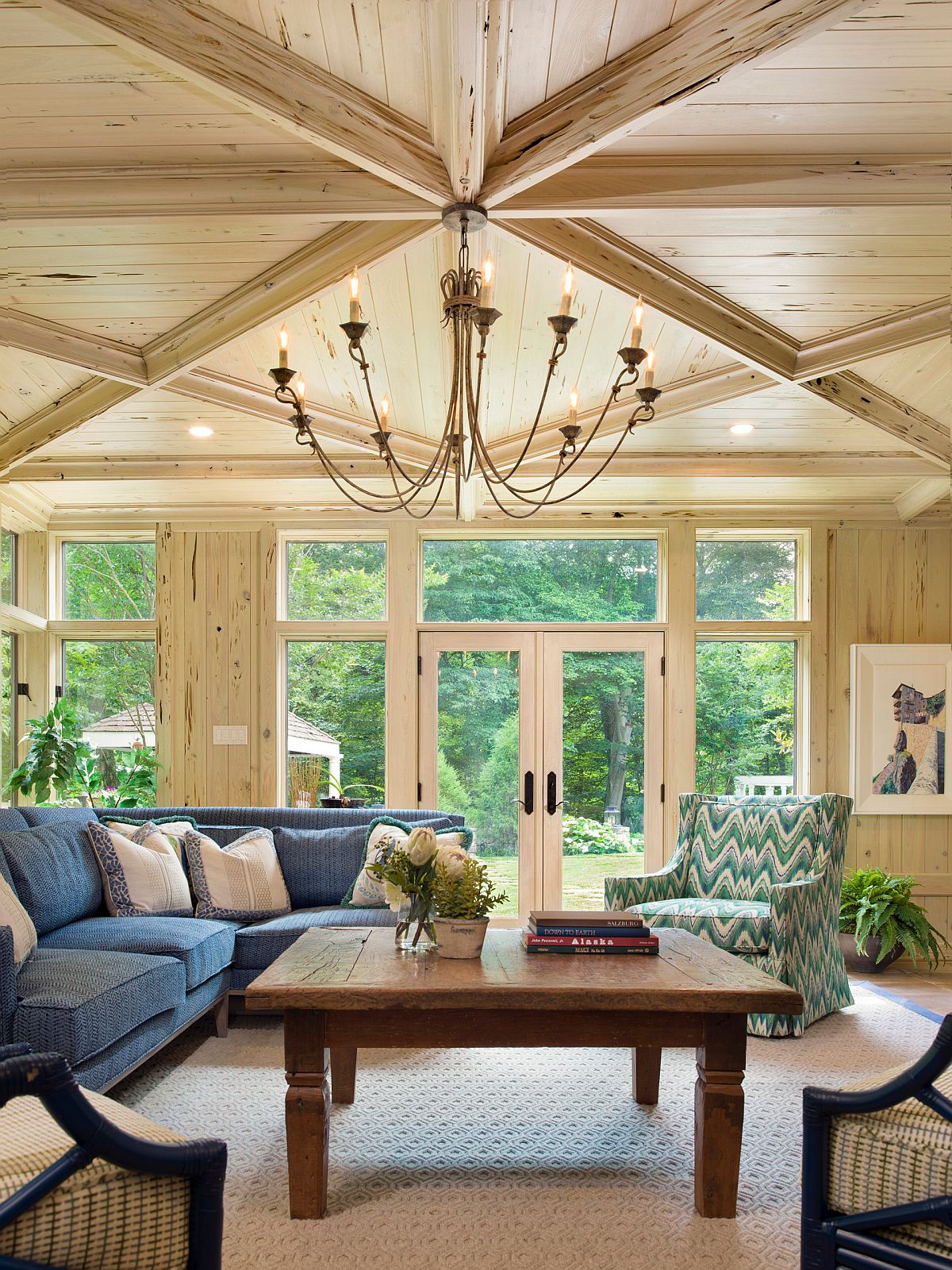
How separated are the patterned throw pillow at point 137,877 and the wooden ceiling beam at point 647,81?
3.03m

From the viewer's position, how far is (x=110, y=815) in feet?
16.4

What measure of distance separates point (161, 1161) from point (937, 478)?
5.24m

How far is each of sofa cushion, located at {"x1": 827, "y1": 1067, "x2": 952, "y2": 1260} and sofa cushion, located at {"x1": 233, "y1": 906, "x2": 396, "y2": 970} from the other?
2.72 m

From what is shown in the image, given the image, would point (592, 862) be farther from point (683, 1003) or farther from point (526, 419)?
point (683, 1003)

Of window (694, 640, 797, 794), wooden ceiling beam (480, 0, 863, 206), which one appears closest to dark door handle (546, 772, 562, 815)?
window (694, 640, 797, 794)

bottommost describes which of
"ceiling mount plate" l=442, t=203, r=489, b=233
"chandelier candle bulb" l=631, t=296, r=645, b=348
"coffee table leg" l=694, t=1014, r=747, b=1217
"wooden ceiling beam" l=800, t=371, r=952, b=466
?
"coffee table leg" l=694, t=1014, r=747, b=1217

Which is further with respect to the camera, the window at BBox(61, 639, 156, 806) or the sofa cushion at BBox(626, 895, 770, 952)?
the window at BBox(61, 639, 156, 806)

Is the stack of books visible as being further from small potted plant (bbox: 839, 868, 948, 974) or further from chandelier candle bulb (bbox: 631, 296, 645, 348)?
small potted plant (bbox: 839, 868, 948, 974)

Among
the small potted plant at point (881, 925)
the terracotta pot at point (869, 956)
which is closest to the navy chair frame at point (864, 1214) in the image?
the small potted plant at point (881, 925)

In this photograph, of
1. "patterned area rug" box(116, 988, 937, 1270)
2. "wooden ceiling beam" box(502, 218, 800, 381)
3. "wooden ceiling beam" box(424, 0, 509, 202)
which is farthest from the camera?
"wooden ceiling beam" box(502, 218, 800, 381)

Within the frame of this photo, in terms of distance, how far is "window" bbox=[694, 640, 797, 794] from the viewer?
642 cm

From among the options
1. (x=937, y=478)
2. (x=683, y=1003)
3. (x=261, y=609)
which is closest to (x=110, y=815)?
(x=261, y=609)

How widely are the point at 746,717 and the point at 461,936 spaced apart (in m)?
3.83

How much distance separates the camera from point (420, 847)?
118 inches
